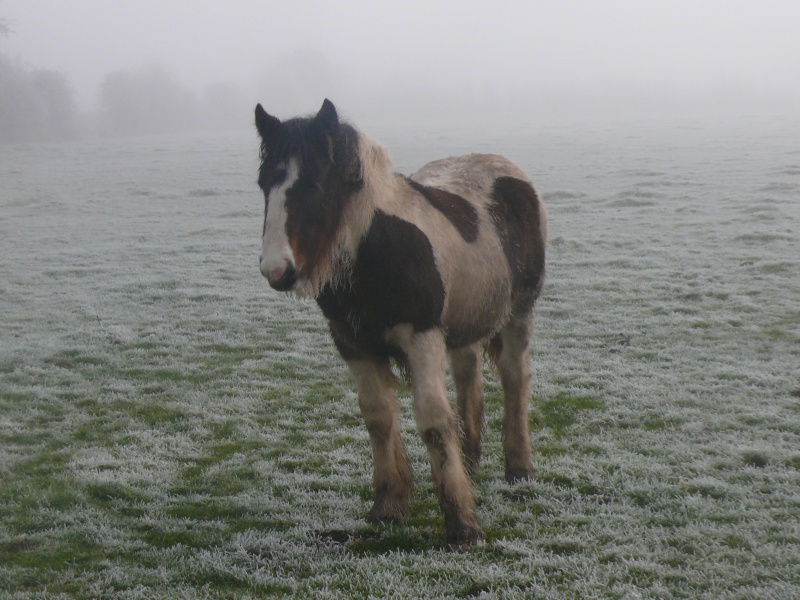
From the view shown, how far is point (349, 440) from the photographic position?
7.10m

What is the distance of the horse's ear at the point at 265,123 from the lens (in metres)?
4.47

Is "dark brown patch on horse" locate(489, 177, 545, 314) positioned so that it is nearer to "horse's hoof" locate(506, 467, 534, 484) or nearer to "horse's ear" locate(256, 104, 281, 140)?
"horse's hoof" locate(506, 467, 534, 484)

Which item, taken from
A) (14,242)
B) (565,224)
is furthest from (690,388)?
(14,242)

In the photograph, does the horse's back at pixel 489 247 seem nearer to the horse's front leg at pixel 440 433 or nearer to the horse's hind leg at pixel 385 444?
the horse's front leg at pixel 440 433

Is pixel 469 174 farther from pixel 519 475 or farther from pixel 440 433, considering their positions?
pixel 519 475

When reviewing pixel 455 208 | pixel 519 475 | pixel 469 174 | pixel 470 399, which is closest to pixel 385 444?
pixel 470 399

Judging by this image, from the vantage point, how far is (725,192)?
24.4 m

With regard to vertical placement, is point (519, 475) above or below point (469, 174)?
below

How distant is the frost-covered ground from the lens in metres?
4.71

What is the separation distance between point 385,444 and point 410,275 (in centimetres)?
135

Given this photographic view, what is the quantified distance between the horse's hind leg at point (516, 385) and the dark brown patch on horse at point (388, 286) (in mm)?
1478

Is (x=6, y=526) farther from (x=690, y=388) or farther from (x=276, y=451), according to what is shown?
(x=690, y=388)

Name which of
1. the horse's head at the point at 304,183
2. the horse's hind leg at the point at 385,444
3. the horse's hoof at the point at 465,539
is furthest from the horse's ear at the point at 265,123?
the horse's hoof at the point at 465,539

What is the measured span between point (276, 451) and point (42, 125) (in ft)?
186
